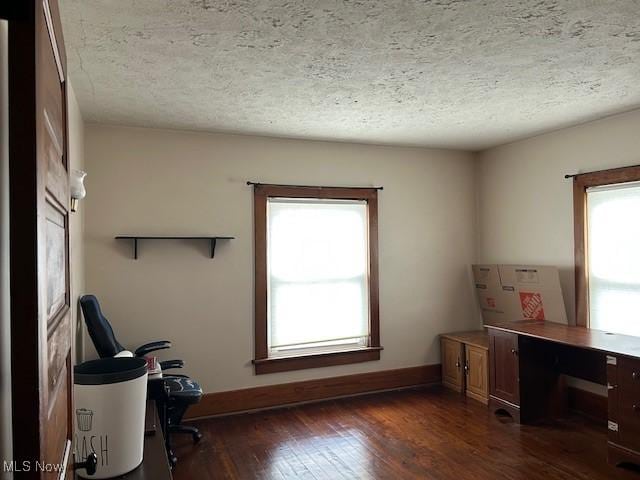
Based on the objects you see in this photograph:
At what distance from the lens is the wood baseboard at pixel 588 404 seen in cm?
390

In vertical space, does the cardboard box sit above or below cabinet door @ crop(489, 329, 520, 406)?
above

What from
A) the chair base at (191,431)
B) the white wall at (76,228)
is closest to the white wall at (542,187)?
the chair base at (191,431)

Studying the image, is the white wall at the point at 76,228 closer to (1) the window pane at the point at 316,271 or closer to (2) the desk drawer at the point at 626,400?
(1) the window pane at the point at 316,271

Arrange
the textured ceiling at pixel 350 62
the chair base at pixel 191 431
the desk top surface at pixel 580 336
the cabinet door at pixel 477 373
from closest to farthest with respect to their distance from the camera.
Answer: the textured ceiling at pixel 350 62 < the desk top surface at pixel 580 336 < the chair base at pixel 191 431 < the cabinet door at pixel 477 373

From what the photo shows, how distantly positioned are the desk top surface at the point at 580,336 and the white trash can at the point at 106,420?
9.77 feet

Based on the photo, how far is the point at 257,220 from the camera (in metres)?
4.34

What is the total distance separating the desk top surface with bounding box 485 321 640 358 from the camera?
3.24 meters

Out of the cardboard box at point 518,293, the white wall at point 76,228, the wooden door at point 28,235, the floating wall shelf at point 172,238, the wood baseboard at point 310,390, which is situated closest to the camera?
the wooden door at point 28,235

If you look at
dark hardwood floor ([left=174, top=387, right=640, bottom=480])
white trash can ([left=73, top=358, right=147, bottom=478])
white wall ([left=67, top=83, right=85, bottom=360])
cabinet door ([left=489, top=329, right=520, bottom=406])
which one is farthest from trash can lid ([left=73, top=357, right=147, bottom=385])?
cabinet door ([left=489, top=329, right=520, bottom=406])

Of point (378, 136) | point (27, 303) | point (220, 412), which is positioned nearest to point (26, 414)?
point (27, 303)

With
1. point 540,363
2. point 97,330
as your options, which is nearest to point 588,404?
point 540,363

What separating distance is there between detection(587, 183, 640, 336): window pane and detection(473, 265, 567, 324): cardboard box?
1.01ft

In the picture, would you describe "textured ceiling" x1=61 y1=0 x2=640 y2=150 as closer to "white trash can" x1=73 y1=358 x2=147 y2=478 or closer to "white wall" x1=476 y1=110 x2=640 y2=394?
"white wall" x1=476 y1=110 x2=640 y2=394

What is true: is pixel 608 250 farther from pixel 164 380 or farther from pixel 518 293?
pixel 164 380
